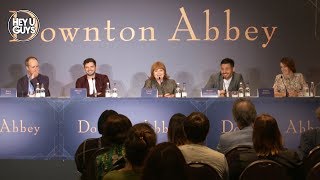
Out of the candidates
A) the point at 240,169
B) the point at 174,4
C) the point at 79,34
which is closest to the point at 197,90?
the point at 174,4

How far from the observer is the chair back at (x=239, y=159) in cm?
394

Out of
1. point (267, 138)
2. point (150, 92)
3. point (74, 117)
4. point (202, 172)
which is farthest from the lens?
point (150, 92)

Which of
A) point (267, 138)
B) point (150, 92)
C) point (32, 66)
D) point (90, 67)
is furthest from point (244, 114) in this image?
point (32, 66)

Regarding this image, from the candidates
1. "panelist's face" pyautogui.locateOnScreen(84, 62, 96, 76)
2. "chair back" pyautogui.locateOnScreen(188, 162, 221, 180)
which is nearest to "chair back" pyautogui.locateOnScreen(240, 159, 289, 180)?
"chair back" pyautogui.locateOnScreen(188, 162, 221, 180)

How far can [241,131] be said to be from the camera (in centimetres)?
450

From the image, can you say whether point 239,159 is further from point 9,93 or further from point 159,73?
point 159,73

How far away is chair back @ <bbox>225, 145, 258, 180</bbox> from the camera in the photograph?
12.9 ft

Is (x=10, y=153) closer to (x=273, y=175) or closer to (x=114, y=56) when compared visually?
(x=114, y=56)

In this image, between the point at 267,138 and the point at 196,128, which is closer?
the point at 196,128

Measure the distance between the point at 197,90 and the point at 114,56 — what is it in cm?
138

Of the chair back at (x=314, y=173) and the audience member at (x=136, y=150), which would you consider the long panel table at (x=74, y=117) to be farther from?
the audience member at (x=136, y=150)

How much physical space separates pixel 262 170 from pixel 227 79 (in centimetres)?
424

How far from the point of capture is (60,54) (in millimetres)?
9273

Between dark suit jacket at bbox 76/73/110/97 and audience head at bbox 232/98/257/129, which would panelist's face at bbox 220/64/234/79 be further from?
audience head at bbox 232/98/257/129
